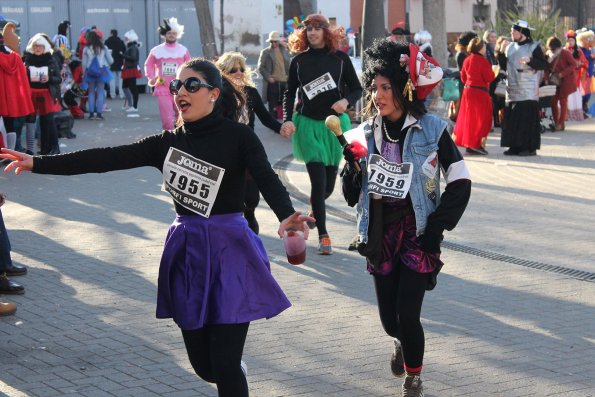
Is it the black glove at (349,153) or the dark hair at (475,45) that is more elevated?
the dark hair at (475,45)

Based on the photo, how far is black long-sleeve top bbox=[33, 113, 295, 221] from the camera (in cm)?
449

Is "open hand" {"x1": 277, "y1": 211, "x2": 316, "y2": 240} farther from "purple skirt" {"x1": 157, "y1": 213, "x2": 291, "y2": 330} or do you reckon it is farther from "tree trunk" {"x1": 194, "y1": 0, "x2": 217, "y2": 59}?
"tree trunk" {"x1": 194, "y1": 0, "x2": 217, "y2": 59}

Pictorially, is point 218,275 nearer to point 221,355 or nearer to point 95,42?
point 221,355

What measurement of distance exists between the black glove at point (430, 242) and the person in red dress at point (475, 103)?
10.5 meters

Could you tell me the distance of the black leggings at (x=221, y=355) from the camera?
4.41m

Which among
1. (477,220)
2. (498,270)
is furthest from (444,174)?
(477,220)

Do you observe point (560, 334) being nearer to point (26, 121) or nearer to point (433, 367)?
point (433, 367)

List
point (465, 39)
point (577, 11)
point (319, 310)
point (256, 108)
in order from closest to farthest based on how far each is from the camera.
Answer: point (319, 310), point (256, 108), point (465, 39), point (577, 11)

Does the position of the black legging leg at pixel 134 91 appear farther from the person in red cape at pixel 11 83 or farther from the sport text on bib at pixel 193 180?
the sport text on bib at pixel 193 180

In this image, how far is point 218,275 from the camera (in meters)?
4.54

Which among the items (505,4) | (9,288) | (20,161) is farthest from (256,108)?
(505,4)

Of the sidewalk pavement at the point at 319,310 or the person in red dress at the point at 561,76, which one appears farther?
the person in red dress at the point at 561,76

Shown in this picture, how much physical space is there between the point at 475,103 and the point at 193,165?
1174 cm

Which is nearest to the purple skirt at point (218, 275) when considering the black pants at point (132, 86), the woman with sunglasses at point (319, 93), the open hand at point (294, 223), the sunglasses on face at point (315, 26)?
the open hand at point (294, 223)
